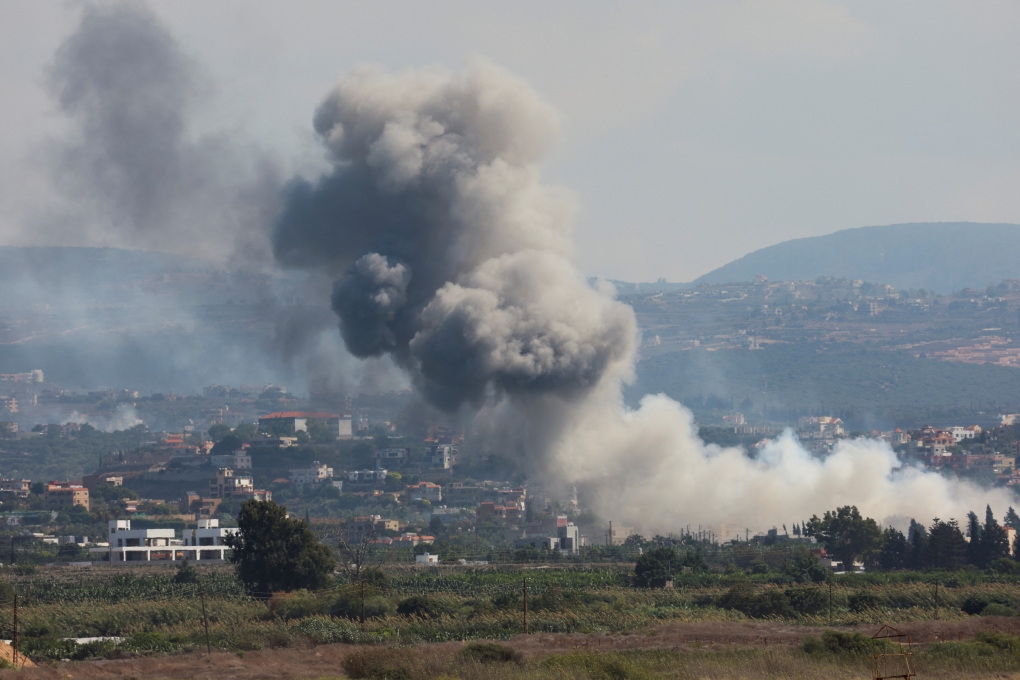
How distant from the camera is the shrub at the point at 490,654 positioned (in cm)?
3703

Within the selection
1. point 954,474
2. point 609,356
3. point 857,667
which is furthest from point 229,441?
point 857,667

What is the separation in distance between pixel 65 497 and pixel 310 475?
28569mm

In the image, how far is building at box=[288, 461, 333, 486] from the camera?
16250 cm

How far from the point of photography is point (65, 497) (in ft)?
479

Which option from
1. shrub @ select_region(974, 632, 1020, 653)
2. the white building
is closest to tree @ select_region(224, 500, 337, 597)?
the white building

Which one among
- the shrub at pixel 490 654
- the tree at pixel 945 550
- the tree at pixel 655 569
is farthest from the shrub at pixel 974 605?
the tree at pixel 945 550

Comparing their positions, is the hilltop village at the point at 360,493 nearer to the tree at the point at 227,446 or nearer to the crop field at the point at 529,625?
the tree at the point at 227,446

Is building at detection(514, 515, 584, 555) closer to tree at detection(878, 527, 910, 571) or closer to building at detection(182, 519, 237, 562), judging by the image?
tree at detection(878, 527, 910, 571)

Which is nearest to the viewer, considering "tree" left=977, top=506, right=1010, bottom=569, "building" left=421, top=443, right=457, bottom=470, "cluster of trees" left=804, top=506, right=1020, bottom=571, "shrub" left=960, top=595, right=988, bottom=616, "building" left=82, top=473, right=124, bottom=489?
"shrub" left=960, top=595, right=988, bottom=616

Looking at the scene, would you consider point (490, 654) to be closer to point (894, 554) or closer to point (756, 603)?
point (756, 603)

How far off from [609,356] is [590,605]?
30.8 metres

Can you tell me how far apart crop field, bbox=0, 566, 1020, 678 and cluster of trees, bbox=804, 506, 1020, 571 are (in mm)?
8873

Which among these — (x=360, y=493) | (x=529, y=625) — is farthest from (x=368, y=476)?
(x=529, y=625)

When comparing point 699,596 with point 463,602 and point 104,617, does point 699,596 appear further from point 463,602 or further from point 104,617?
point 104,617
